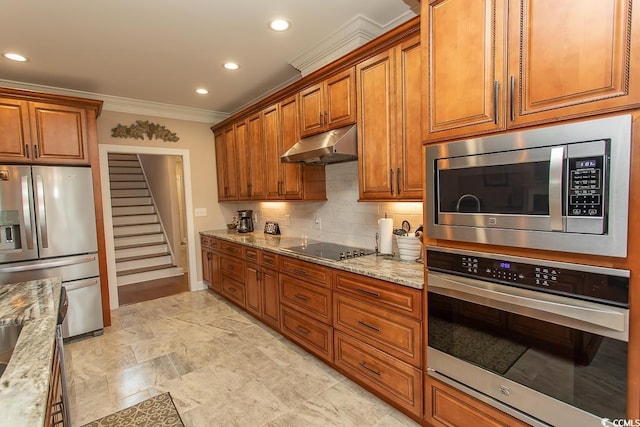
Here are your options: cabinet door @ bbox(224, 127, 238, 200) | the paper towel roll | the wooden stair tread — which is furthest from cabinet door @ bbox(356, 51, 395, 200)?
the wooden stair tread

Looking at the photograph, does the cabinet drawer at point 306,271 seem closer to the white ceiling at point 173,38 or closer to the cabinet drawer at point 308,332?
the cabinet drawer at point 308,332

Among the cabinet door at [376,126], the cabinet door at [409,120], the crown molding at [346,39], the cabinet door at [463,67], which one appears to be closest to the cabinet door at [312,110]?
the crown molding at [346,39]

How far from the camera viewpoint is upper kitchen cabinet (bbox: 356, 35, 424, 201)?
212 centimetres

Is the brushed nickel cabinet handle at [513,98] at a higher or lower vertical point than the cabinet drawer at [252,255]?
higher

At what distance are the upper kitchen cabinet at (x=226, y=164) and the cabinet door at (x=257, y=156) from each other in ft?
1.58

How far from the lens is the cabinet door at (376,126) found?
2.28 meters

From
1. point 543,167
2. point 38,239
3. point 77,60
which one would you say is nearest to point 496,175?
point 543,167

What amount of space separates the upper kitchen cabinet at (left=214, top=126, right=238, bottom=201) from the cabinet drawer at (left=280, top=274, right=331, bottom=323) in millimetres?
1980

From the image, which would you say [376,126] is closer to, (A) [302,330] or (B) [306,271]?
(B) [306,271]

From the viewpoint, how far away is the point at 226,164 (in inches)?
184

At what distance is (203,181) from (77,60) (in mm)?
2222

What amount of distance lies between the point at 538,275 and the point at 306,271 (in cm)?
174

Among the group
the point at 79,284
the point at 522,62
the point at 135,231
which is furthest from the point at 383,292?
the point at 135,231

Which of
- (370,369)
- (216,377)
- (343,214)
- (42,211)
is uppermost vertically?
(42,211)
